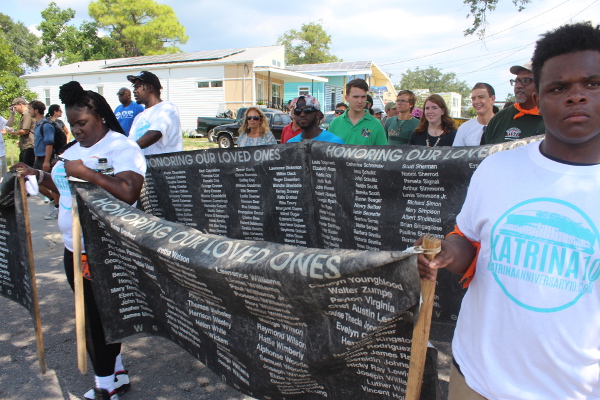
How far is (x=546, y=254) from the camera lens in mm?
1336

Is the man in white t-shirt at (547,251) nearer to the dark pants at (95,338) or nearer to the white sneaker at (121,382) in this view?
the dark pants at (95,338)

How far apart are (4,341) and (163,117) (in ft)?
8.72

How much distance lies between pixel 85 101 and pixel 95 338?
1.55 meters

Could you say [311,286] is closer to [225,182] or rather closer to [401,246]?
[401,246]

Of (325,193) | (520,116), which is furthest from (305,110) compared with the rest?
(520,116)

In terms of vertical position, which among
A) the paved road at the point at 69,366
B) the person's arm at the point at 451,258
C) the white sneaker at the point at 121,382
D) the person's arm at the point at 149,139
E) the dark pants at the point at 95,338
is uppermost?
the person's arm at the point at 149,139

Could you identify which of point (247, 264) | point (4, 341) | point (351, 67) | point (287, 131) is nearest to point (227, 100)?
point (351, 67)

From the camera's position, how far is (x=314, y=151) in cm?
337

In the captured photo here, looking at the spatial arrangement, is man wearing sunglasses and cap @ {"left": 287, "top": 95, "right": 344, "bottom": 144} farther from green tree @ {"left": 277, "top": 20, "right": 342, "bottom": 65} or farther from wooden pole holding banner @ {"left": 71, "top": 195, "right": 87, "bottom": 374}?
green tree @ {"left": 277, "top": 20, "right": 342, "bottom": 65}

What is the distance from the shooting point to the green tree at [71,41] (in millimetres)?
50406

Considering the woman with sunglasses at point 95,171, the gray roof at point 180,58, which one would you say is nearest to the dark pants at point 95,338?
the woman with sunglasses at point 95,171

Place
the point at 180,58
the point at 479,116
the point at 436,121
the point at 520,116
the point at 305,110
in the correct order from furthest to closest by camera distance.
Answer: the point at 180,58, the point at 436,121, the point at 479,116, the point at 305,110, the point at 520,116

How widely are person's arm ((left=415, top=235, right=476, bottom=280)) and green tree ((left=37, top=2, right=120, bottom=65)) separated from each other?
55.5 metres

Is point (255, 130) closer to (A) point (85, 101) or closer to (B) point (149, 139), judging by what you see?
(B) point (149, 139)
